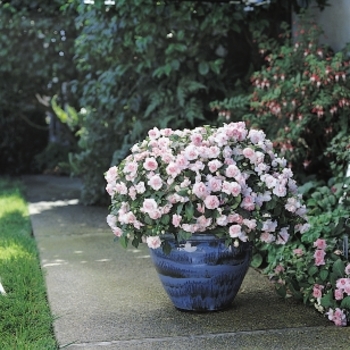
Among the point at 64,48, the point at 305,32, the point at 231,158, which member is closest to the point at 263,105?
the point at 305,32

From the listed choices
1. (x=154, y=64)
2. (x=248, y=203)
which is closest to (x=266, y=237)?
(x=248, y=203)

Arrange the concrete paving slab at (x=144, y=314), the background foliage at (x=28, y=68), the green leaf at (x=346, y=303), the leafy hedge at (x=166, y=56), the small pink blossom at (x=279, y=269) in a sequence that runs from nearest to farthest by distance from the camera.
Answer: the concrete paving slab at (x=144, y=314) → the green leaf at (x=346, y=303) → the small pink blossom at (x=279, y=269) → the leafy hedge at (x=166, y=56) → the background foliage at (x=28, y=68)

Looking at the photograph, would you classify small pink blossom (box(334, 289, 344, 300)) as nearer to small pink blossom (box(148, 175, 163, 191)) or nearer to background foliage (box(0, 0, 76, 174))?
small pink blossom (box(148, 175, 163, 191))

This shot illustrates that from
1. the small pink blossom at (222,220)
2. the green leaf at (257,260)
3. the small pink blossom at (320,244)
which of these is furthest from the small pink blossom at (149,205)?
the green leaf at (257,260)

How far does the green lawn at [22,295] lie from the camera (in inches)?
149

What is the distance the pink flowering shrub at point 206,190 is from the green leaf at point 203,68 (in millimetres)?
2893

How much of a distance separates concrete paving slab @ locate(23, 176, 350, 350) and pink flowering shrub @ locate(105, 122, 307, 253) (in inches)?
17.3

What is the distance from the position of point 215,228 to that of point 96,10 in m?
4.26

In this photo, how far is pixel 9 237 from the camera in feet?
21.9

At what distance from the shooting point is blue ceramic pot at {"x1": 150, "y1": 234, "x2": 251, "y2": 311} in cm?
414

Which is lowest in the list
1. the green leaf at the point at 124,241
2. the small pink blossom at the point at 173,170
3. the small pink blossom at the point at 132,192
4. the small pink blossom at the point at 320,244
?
the small pink blossom at the point at 320,244

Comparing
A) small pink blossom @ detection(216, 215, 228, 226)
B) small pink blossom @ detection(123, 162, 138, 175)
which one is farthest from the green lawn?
small pink blossom @ detection(216, 215, 228, 226)

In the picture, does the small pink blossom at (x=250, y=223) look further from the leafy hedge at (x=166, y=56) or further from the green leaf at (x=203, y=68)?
the green leaf at (x=203, y=68)

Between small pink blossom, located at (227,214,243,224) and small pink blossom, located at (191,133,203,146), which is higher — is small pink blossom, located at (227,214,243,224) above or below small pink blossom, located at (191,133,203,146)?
below
